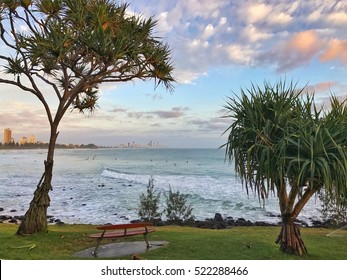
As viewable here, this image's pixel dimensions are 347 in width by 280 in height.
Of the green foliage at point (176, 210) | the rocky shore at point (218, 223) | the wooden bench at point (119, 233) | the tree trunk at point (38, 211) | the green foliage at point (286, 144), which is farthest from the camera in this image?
the green foliage at point (176, 210)

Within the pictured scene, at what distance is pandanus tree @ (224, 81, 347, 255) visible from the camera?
17.7 feet

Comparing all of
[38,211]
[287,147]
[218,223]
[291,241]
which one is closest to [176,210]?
[218,223]

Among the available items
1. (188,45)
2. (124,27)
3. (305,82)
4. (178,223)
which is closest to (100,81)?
(124,27)

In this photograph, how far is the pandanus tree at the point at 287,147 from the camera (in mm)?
5383

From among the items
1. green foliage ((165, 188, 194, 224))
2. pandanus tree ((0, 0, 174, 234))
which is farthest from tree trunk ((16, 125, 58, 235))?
green foliage ((165, 188, 194, 224))

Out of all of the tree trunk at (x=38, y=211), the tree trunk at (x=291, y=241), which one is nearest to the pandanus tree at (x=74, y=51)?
the tree trunk at (x=38, y=211)

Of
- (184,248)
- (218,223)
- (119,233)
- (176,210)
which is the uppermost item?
(119,233)

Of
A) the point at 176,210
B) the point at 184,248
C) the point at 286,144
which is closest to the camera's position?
the point at 286,144

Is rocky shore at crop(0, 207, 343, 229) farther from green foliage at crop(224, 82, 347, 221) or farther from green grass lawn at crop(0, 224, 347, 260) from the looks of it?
green foliage at crop(224, 82, 347, 221)

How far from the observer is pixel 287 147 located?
5.71m

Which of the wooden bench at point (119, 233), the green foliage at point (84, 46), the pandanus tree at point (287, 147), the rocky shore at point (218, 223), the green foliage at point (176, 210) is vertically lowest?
the rocky shore at point (218, 223)

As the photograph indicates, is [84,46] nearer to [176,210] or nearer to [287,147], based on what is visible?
[287,147]

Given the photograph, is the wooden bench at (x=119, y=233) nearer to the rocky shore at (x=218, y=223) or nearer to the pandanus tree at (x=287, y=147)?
the pandanus tree at (x=287, y=147)

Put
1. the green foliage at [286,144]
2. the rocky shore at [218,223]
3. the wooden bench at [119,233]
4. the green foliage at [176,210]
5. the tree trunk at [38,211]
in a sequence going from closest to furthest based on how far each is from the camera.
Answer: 1. the green foliage at [286,144]
2. the wooden bench at [119,233]
3. the tree trunk at [38,211]
4. the rocky shore at [218,223]
5. the green foliage at [176,210]
